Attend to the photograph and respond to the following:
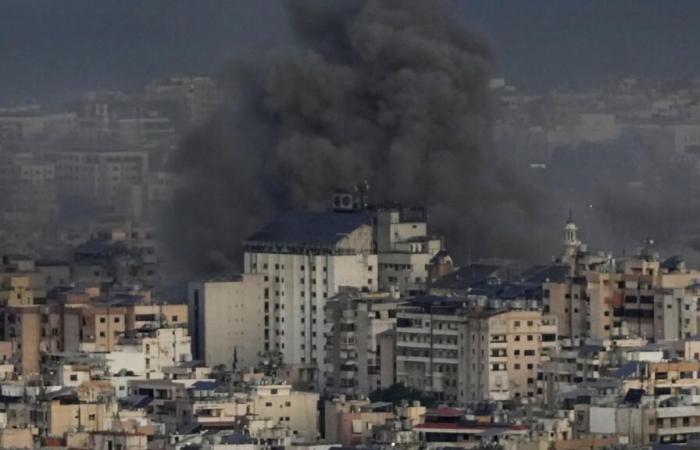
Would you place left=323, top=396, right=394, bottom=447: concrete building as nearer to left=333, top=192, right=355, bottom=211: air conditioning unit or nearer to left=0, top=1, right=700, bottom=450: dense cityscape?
left=0, top=1, right=700, bottom=450: dense cityscape

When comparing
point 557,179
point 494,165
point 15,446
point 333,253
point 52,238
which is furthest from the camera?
point 557,179

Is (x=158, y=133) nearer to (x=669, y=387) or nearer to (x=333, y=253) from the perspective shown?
(x=333, y=253)

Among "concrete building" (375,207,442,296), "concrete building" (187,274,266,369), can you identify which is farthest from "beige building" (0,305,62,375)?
"concrete building" (375,207,442,296)

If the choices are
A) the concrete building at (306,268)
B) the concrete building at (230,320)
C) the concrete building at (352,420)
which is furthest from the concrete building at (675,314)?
the concrete building at (230,320)

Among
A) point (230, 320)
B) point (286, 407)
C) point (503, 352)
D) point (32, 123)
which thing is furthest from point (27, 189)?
point (286, 407)

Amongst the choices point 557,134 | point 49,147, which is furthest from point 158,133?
point 557,134

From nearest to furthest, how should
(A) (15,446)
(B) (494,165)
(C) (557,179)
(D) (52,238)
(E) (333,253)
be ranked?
(A) (15,446) → (E) (333,253) → (B) (494,165) → (D) (52,238) → (C) (557,179)

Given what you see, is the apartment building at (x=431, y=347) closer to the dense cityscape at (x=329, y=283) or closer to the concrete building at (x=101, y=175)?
the dense cityscape at (x=329, y=283)

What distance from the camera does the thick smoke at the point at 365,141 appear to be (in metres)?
58.6

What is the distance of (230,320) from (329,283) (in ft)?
4.39

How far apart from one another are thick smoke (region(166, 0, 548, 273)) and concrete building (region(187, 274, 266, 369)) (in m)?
2.25

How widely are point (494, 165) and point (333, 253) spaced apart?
625 centimetres

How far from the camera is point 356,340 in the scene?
52906mm

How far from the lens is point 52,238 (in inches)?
2594
